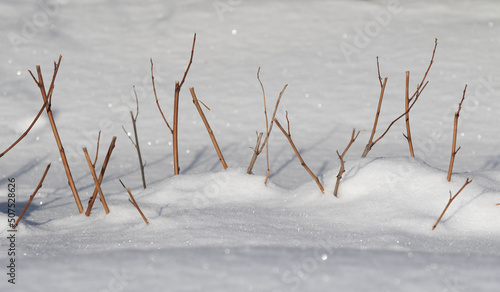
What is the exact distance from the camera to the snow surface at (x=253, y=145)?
1889 mm

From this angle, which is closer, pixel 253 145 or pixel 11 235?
pixel 11 235

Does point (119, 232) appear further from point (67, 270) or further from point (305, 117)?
point (305, 117)

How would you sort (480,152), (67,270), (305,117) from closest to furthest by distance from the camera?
(67,270) → (480,152) → (305,117)

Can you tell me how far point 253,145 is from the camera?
4.13 m

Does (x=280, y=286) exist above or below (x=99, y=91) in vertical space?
above

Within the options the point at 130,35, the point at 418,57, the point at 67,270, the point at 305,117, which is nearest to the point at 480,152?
the point at 305,117

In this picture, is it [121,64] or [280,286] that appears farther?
[121,64]

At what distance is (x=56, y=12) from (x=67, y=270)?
5529 millimetres

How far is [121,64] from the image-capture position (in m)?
5.77

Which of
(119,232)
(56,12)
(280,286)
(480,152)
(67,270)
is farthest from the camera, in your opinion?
(56,12)

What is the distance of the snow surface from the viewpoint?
6.20 feet

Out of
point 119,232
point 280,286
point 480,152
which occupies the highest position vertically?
point 280,286

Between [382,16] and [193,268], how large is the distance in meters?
5.56

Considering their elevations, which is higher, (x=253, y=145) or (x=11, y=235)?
(x=11, y=235)
